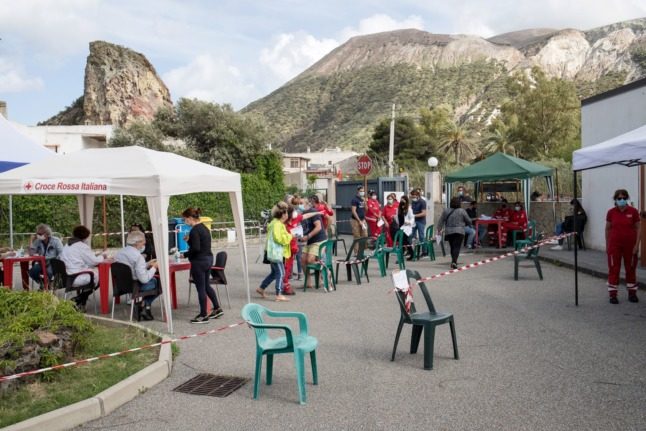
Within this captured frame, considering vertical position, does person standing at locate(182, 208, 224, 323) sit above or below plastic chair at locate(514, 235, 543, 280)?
above

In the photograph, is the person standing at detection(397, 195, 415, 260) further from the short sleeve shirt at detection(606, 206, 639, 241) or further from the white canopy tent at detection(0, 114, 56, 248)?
the white canopy tent at detection(0, 114, 56, 248)

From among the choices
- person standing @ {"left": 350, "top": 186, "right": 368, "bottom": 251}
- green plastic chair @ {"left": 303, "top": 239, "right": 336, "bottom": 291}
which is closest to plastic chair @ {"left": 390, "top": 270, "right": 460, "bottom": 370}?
green plastic chair @ {"left": 303, "top": 239, "right": 336, "bottom": 291}

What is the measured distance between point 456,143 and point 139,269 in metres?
65.9

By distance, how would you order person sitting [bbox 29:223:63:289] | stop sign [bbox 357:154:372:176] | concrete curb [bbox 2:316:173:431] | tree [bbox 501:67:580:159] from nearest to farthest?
concrete curb [bbox 2:316:173:431] → person sitting [bbox 29:223:63:289] → stop sign [bbox 357:154:372:176] → tree [bbox 501:67:580:159]

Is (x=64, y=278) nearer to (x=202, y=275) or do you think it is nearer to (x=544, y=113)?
(x=202, y=275)

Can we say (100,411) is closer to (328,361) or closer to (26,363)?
(26,363)

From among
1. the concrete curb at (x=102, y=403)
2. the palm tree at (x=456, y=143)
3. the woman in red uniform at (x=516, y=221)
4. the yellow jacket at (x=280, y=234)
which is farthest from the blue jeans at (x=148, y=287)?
the palm tree at (x=456, y=143)

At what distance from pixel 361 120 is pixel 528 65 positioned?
64963mm

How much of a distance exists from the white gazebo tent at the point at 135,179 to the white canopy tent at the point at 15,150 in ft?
6.30

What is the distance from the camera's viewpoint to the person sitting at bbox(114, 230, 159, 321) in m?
9.09

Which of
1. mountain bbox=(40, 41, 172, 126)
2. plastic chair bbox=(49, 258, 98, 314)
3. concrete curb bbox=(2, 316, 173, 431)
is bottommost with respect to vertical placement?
concrete curb bbox=(2, 316, 173, 431)

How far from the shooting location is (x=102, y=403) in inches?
208

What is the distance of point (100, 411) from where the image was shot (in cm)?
525

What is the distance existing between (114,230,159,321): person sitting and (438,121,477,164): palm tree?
6366cm
